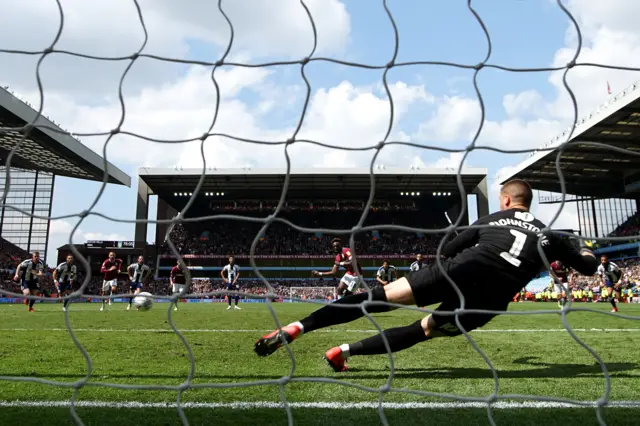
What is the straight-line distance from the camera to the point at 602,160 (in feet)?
96.1

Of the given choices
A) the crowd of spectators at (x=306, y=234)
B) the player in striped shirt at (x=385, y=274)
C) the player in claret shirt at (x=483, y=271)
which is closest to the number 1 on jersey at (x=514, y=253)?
the player in claret shirt at (x=483, y=271)

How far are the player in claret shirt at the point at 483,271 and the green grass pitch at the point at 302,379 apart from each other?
16.2 inches

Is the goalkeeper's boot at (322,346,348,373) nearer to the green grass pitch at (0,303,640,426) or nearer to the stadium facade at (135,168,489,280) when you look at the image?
the green grass pitch at (0,303,640,426)

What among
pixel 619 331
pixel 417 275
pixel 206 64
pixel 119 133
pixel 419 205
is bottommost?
pixel 619 331

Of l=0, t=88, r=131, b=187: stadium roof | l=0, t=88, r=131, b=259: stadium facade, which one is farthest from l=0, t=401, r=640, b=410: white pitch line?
l=0, t=88, r=131, b=187: stadium roof

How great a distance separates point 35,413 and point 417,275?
2.32m

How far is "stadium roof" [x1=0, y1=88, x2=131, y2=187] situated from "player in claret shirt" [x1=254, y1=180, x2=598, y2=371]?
19463 millimetres

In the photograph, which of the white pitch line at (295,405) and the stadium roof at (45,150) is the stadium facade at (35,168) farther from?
the white pitch line at (295,405)

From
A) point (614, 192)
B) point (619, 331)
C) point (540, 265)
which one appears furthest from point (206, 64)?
point (614, 192)

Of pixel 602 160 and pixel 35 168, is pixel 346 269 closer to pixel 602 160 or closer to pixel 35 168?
pixel 602 160

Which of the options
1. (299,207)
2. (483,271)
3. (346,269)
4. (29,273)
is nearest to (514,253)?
(483,271)

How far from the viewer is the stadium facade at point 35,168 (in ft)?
76.0

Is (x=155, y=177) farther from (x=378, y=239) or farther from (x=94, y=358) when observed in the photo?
(x=94, y=358)

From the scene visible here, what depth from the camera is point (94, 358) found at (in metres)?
4.30
